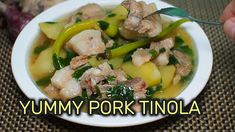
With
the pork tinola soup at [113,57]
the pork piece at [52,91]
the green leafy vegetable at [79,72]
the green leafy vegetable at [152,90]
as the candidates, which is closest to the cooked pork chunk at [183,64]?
the pork tinola soup at [113,57]

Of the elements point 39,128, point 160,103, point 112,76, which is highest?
point 112,76

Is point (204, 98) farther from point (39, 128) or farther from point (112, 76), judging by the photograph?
point (39, 128)

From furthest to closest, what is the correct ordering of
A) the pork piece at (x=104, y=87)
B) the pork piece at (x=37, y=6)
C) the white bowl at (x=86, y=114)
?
the pork piece at (x=37, y=6) < the pork piece at (x=104, y=87) < the white bowl at (x=86, y=114)

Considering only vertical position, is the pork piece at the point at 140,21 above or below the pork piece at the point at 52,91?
above

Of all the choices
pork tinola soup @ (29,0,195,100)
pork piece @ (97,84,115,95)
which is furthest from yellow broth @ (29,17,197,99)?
Answer: pork piece @ (97,84,115,95)

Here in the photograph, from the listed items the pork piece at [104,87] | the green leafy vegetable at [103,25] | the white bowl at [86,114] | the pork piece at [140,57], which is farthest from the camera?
the green leafy vegetable at [103,25]

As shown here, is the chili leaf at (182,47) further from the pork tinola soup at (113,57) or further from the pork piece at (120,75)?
the pork piece at (120,75)

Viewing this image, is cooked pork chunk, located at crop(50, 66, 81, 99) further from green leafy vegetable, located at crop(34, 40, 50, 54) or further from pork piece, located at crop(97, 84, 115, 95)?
green leafy vegetable, located at crop(34, 40, 50, 54)

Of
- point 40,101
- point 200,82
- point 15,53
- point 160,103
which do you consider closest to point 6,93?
point 15,53
